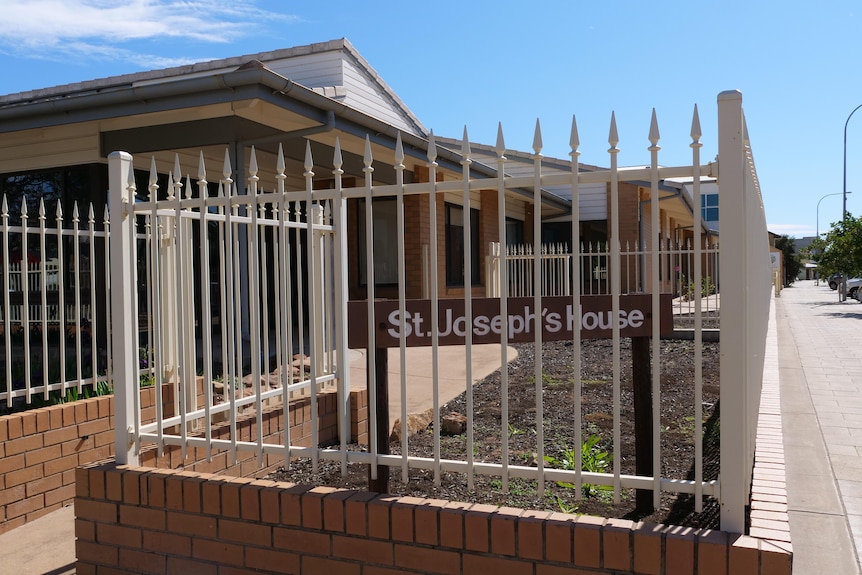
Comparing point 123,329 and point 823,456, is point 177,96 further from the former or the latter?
point 823,456

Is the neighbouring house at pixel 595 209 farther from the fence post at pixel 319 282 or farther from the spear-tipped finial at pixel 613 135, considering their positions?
the spear-tipped finial at pixel 613 135

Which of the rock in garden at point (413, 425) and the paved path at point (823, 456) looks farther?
the rock in garden at point (413, 425)

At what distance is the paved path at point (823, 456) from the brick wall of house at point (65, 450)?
2983mm

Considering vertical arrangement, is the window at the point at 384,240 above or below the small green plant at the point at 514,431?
above

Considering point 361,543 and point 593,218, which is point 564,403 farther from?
point 593,218

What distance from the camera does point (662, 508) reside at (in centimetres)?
361

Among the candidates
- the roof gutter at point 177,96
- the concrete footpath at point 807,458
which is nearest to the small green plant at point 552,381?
the concrete footpath at point 807,458

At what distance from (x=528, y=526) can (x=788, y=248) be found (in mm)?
85889

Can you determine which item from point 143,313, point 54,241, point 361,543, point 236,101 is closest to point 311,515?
point 361,543

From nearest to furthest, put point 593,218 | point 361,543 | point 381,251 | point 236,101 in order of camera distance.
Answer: point 361,543
point 236,101
point 381,251
point 593,218

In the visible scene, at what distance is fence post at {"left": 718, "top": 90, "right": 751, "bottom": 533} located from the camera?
234cm

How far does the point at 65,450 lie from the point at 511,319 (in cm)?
298

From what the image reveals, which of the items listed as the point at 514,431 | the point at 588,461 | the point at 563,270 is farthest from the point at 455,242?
the point at 588,461

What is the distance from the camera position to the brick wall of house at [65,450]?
386 cm
